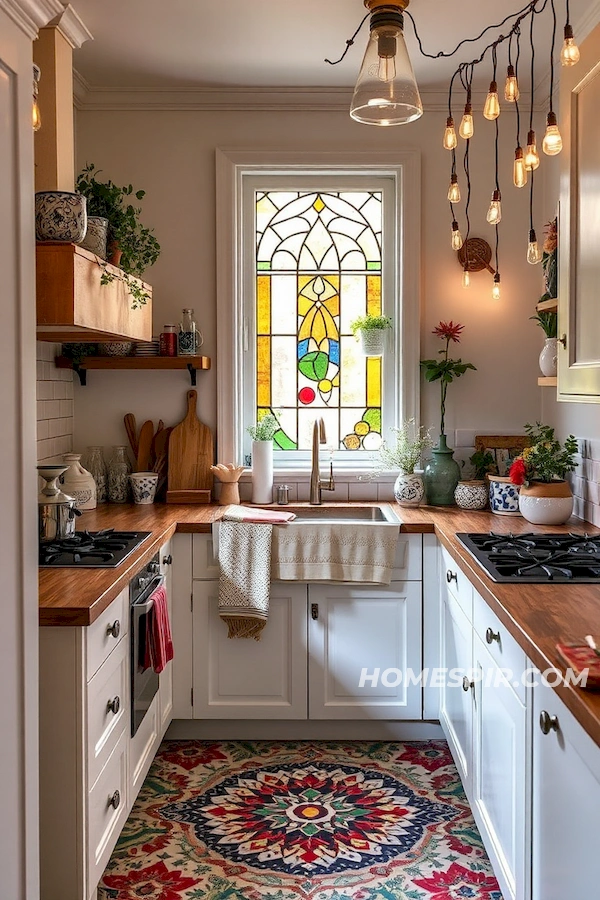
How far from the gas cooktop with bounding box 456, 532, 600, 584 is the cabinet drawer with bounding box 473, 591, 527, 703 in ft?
0.37

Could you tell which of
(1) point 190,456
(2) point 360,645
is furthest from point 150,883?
(1) point 190,456

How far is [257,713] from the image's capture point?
11.2 ft

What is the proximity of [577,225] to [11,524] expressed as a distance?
1805mm

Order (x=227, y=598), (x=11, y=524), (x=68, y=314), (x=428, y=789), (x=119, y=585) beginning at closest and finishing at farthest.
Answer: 1. (x=11, y=524)
2. (x=119, y=585)
3. (x=68, y=314)
4. (x=428, y=789)
5. (x=227, y=598)

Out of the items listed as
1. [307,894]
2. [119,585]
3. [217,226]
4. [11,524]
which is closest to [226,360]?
[217,226]

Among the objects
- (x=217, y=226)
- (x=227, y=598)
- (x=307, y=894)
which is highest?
(x=217, y=226)

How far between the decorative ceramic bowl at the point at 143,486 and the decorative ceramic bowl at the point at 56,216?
1.45 metres

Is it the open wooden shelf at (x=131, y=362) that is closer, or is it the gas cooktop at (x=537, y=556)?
the gas cooktop at (x=537, y=556)

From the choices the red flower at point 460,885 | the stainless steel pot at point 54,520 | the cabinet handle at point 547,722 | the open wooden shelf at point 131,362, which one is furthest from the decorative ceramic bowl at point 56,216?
the red flower at point 460,885

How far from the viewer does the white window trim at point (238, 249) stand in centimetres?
386

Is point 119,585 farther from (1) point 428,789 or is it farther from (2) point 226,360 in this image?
(2) point 226,360

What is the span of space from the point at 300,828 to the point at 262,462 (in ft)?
5.14

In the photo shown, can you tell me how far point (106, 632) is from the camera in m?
2.28

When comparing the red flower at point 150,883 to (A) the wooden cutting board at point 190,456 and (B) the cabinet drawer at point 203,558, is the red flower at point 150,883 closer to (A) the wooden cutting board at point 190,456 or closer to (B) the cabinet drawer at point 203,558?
(B) the cabinet drawer at point 203,558
